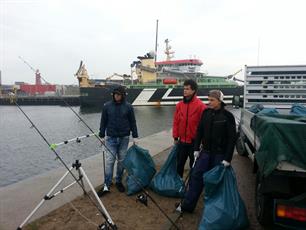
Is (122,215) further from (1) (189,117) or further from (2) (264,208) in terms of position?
(2) (264,208)

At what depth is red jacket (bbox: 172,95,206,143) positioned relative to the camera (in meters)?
4.57

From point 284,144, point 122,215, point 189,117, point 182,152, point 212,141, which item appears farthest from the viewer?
point 182,152

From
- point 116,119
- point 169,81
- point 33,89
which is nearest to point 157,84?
point 169,81

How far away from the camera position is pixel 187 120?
4.64 metres

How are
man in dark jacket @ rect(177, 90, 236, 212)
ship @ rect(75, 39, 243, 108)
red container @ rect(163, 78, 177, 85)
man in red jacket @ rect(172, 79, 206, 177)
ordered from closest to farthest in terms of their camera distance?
man in dark jacket @ rect(177, 90, 236, 212), man in red jacket @ rect(172, 79, 206, 177), ship @ rect(75, 39, 243, 108), red container @ rect(163, 78, 177, 85)

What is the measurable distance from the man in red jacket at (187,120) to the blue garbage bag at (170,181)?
9cm

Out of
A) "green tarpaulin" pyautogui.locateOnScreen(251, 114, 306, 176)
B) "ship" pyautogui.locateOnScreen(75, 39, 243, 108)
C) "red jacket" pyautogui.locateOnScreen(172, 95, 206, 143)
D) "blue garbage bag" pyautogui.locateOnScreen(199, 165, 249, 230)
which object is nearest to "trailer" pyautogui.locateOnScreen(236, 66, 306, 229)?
"green tarpaulin" pyautogui.locateOnScreen(251, 114, 306, 176)

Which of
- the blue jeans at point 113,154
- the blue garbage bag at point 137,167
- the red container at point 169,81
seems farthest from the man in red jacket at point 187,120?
the red container at point 169,81

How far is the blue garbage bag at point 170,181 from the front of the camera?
185 inches

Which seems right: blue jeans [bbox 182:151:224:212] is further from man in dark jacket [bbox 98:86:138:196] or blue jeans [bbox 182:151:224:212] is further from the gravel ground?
man in dark jacket [bbox 98:86:138:196]

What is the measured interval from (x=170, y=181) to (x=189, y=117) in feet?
3.50

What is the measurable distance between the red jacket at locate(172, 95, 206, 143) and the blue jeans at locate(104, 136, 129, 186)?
1.03 metres

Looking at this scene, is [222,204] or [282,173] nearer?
[282,173]

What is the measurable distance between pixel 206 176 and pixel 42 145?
1248cm
